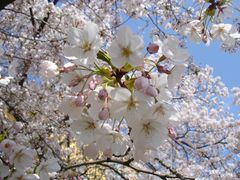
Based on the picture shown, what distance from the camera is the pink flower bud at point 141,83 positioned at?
3.96 feet

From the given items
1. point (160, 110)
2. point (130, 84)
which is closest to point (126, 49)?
point (130, 84)

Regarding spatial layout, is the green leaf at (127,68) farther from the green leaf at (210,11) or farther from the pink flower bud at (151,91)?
the green leaf at (210,11)

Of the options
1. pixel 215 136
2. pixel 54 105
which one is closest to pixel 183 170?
pixel 215 136

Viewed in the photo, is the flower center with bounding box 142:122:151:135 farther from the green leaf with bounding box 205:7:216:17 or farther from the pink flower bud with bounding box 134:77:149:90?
the green leaf with bounding box 205:7:216:17

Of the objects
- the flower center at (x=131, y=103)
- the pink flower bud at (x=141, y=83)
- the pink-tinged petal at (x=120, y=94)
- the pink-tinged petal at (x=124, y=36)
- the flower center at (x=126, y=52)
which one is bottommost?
the flower center at (x=131, y=103)

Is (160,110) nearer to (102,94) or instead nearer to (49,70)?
Answer: (102,94)

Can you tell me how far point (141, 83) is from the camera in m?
1.21

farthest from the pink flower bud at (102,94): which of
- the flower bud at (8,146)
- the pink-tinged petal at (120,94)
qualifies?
the flower bud at (8,146)

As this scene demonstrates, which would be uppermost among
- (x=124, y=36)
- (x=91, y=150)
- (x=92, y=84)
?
(x=124, y=36)

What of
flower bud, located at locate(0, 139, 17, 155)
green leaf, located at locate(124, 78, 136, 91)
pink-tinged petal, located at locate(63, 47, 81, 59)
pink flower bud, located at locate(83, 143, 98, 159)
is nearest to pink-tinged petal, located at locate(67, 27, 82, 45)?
pink-tinged petal, located at locate(63, 47, 81, 59)

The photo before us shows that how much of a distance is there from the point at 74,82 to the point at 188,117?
350 inches

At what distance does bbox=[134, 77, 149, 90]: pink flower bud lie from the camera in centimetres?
121

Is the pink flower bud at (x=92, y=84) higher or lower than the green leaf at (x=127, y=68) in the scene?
lower

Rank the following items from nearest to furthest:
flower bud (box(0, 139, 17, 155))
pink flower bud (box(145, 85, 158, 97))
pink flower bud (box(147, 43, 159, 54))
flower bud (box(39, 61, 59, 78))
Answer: pink flower bud (box(145, 85, 158, 97)), pink flower bud (box(147, 43, 159, 54)), flower bud (box(39, 61, 59, 78)), flower bud (box(0, 139, 17, 155))
